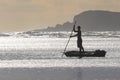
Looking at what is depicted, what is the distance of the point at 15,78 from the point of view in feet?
115

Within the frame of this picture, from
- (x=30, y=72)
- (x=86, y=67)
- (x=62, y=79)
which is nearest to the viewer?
(x=62, y=79)

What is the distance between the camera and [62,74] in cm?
3697

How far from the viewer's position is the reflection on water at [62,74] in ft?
114

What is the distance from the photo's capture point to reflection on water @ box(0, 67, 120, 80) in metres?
34.8

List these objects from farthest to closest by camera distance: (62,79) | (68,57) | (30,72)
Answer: (68,57)
(30,72)
(62,79)

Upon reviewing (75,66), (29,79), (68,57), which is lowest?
(68,57)

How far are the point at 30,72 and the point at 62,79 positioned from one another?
564 cm

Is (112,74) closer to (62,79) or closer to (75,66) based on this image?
(62,79)

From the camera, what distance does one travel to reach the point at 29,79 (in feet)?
112

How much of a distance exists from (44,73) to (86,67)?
569cm

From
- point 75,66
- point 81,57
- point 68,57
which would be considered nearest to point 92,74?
point 75,66

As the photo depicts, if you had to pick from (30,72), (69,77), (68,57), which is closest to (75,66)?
(30,72)

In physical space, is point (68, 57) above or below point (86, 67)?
below

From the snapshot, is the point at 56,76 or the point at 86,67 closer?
the point at 56,76
